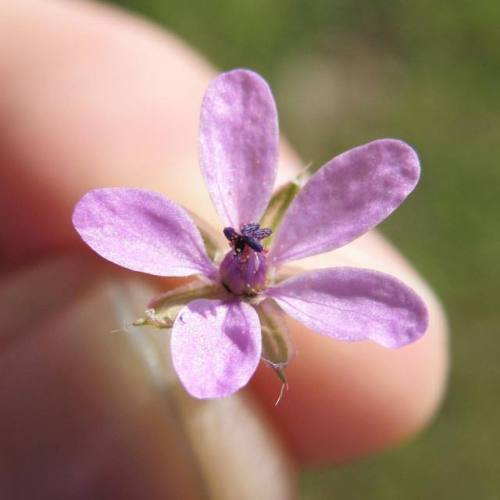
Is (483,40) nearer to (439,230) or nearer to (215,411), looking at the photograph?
(439,230)

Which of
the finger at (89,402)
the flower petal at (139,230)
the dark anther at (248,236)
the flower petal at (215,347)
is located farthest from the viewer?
the finger at (89,402)

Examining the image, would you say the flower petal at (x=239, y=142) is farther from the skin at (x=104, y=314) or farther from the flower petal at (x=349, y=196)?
the skin at (x=104, y=314)

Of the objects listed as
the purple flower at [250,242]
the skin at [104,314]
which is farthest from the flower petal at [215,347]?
the skin at [104,314]

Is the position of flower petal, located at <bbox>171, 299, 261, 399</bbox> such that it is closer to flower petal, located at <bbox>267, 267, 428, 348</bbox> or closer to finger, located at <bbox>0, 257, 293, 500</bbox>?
flower petal, located at <bbox>267, 267, 428, 348</bbox>

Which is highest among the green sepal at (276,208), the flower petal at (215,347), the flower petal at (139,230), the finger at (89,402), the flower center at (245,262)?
the flower petal at (139,230)

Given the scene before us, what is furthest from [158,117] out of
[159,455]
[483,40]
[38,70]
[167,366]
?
[483,40]

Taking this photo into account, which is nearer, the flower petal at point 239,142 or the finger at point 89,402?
the flower petal at point 239,142

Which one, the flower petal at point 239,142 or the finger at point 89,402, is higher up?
the flower petal at point 239,142

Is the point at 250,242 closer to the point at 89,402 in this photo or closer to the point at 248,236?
the point at 248,236

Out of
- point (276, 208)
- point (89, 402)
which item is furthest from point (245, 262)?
point (89, 402)
